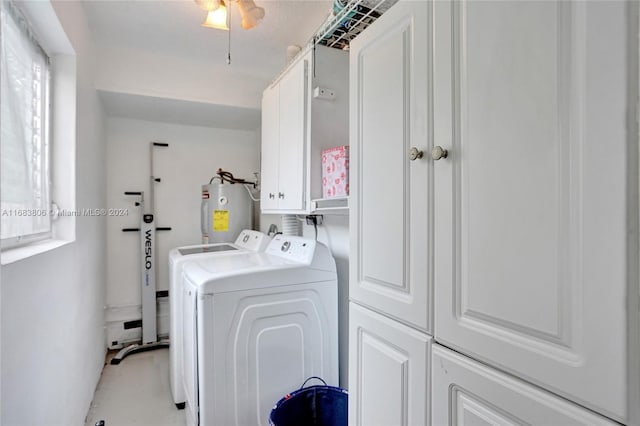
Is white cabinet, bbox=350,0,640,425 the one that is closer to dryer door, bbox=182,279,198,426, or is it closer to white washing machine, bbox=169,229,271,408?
dryer door, bbox=182,279,198,426

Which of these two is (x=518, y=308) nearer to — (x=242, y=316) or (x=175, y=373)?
(x=242, y=316)

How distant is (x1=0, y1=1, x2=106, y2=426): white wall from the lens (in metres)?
1.06

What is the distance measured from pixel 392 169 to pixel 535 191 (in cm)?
41

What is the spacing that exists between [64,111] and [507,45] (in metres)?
2.05

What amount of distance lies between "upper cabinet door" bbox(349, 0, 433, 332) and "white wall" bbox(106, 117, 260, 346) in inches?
104

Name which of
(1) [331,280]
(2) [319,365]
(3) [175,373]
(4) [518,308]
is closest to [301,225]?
(1) [331,280]

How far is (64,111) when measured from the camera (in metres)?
1.77

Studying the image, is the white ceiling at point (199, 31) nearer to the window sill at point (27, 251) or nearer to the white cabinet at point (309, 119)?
the white cabinet at point (309, 119)

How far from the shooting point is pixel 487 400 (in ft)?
2.28

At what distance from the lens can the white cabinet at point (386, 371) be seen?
0.86 metres

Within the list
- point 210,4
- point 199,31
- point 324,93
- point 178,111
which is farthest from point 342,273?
point 178,111

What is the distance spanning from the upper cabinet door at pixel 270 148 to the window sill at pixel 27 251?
1170mm

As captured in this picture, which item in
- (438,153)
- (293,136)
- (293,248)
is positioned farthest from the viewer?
(293,248)

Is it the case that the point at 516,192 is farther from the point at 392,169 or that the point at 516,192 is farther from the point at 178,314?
the point at 178,314
